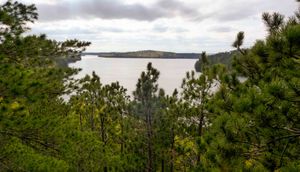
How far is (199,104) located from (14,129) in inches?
353

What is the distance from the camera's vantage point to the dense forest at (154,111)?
4753 millimetres

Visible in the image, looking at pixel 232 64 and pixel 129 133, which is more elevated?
pixel 232 64

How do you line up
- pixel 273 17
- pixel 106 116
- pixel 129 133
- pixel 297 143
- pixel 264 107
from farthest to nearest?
pixel 106 116 < pixel 129 133 < pixel 297 143 < pixel 273 17 < pixel 264 107

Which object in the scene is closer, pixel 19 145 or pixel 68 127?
pixel 19 145

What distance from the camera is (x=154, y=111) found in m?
20.9

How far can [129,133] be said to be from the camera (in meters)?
21.0

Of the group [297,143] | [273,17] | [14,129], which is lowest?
[14,129]

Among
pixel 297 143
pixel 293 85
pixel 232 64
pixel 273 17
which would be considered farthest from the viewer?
pixel 232 64

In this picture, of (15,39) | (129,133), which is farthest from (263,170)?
(129,133)

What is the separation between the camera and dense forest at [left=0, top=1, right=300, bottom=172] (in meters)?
4.75

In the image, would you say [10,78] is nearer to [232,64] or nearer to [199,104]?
[232,64]

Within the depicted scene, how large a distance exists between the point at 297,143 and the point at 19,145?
819 centimetres

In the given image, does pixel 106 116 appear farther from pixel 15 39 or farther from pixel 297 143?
pixel 297 143

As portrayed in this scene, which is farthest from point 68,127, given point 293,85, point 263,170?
point 293,85
